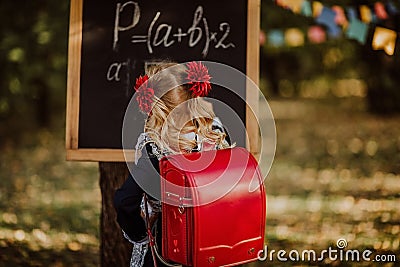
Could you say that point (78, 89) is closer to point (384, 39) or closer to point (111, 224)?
point (111, 224)

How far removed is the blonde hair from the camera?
2.31 m

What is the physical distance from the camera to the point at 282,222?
577cm

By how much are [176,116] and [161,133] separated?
75mm

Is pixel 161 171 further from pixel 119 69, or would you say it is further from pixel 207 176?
pixel 119 69

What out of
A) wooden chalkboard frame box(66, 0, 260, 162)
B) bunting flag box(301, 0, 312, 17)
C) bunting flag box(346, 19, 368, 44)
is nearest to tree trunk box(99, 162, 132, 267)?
wooden chalkboard frame box(66, 0, 260, 162)

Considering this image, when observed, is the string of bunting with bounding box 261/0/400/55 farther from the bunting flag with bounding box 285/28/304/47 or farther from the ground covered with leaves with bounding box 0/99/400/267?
the bunting flag with bounding box 285/28/304/47

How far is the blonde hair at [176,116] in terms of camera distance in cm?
231

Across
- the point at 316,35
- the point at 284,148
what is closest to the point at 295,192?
the point at 284,148

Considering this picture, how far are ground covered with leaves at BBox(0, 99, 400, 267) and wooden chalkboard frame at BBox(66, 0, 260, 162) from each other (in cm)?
155

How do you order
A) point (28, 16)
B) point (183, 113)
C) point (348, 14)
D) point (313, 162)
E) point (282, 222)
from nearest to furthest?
point (183, 113)
point (348, 14)
point (282, 222)
point (28, 16)
point (313, 162)

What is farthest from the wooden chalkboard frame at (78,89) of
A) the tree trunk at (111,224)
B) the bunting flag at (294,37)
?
the bunting flag at (294,37)

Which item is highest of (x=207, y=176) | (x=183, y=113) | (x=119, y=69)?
(x=119, y=69)

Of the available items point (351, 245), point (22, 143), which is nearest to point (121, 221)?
point (351, 245)

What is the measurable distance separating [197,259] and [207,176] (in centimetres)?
26
